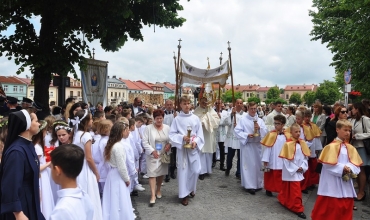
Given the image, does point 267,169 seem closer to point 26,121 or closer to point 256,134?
point 256,134

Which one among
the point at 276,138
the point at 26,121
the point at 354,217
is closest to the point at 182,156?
the point at 276,138

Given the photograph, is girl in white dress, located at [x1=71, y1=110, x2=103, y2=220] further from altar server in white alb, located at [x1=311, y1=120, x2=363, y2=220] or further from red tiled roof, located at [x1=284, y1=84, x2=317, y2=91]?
red tiled roof, located at [x1=284, y1=84, x2=317, y2=91]

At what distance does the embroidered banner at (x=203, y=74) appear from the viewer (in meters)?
9.69

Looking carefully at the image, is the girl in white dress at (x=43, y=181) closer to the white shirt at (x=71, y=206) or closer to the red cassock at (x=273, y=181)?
the white shirt at (x=71, y=206)

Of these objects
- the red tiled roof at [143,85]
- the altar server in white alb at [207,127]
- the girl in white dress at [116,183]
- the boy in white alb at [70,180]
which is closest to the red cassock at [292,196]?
the altar server in white alb at [207,127]

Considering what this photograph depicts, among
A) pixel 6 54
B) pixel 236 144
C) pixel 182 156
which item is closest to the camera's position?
pixel 182 156

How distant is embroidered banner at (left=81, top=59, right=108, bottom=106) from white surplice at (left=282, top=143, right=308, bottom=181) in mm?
8674

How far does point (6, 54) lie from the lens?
36.5 ft

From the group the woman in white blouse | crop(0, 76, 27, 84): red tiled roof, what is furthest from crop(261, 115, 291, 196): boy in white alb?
crop(0, 76, 27, 84): red tiled roof

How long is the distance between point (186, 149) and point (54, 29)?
23.6 feet

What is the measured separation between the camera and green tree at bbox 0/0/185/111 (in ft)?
35.4

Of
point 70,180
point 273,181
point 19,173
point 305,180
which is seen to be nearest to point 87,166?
point 19,173

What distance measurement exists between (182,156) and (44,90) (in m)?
6.94

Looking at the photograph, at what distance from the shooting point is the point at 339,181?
527cm
